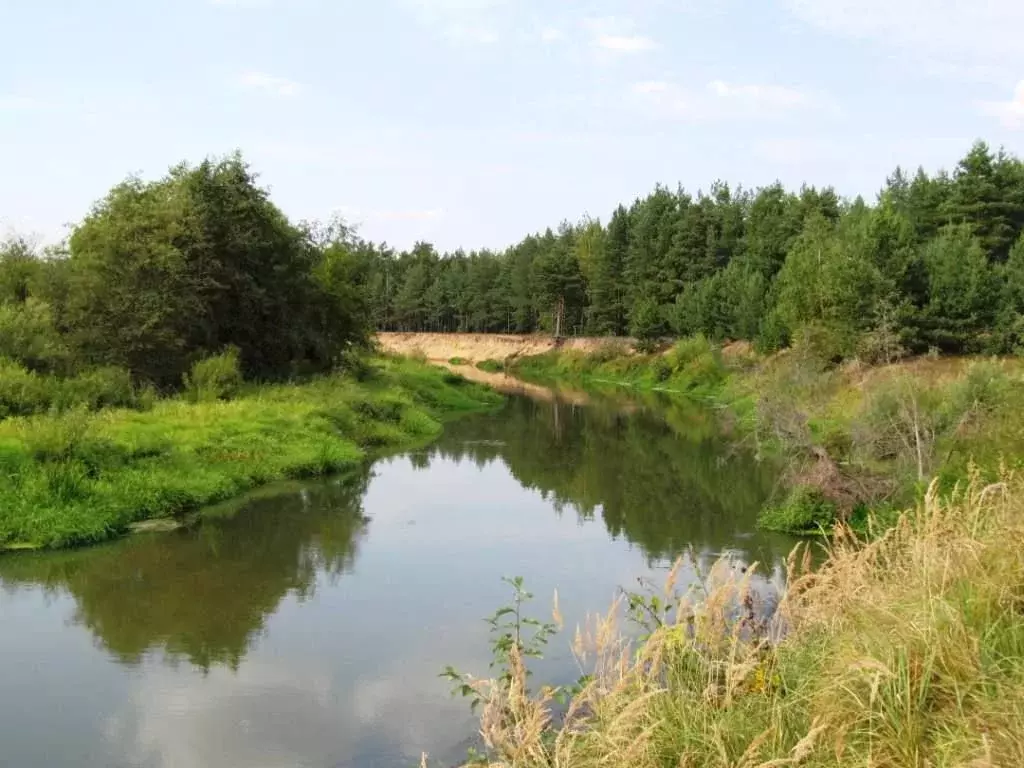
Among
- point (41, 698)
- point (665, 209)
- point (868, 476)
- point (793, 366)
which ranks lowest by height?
point (41, 698)

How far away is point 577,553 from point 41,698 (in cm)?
928

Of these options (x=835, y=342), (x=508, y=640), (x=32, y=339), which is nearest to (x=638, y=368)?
(x=835, y=342)

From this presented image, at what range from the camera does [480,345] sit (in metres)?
89.9

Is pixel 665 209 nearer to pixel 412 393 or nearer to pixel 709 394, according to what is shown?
pixel 709 394

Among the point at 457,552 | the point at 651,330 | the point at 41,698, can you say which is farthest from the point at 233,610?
the point at 651,330

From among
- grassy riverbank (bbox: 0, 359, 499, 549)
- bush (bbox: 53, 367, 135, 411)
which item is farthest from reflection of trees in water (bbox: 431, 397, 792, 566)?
bush (bbox: 53, 367, 135, 411)

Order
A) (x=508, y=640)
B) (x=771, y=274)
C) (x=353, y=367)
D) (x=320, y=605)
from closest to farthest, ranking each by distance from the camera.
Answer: (x=508, y=640) → (x=320, y=605) → (x=353, y=367) → (x=771, y=274)

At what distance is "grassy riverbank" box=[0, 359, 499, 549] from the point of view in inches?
639

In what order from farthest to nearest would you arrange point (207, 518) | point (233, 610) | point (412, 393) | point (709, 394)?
point (709, 394), point (412, 393), point (207, 518), point (233, 610)

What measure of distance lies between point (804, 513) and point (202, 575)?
11.3 m

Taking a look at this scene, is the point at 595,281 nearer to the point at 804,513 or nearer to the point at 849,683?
the point at 804,513

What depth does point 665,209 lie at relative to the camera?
77.2 metres

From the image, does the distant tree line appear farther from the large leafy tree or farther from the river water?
the river water

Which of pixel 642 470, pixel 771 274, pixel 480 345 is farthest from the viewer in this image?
pixel 480 345
